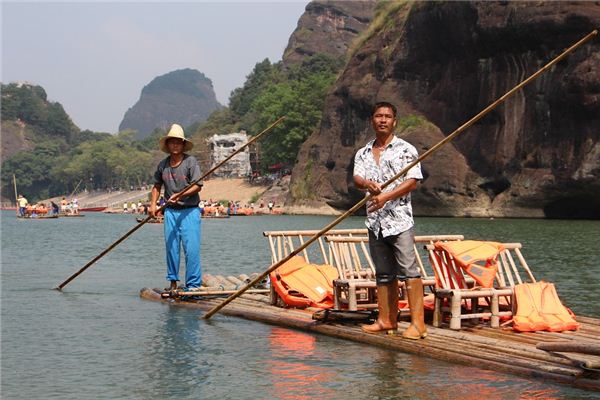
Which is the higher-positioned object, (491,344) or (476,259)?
(476,259)

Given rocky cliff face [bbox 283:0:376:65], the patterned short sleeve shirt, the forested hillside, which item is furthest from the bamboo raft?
rocky cliff face [bbox 283:0:376:65]

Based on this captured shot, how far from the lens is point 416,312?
8531 mm

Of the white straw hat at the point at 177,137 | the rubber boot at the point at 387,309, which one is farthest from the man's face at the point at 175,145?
the rubber boot at the point at 387,309

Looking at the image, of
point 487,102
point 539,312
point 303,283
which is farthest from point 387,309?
point 487,102

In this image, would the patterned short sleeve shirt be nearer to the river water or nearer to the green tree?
Result: the river water

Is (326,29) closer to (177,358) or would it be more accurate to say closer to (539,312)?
(539,312)

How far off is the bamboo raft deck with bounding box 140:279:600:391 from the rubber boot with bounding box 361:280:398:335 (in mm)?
171

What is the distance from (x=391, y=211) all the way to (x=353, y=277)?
117 inches

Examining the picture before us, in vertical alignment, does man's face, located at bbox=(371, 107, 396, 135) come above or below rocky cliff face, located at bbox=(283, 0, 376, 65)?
below

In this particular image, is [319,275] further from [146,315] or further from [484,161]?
[484,161]

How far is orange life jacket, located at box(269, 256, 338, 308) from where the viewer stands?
11188mm

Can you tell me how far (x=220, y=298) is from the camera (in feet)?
42.3

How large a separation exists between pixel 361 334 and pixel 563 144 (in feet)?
158

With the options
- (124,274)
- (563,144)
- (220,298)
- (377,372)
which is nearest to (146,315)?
(220,298)
